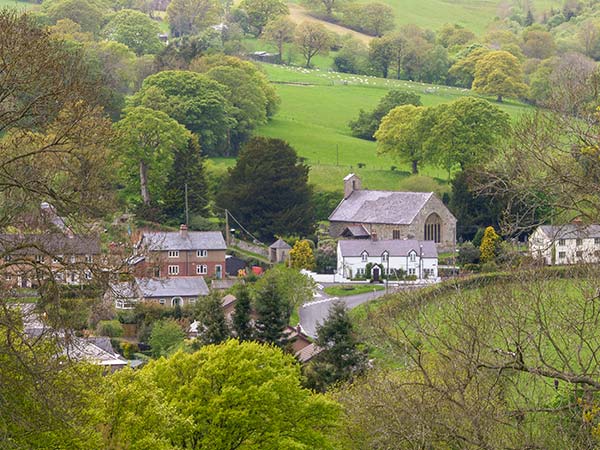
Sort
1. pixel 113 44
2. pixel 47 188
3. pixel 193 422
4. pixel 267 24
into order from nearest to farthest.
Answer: pixel 47 188 < pixel 193 422 < pixel 113 44 < pixel 267 24

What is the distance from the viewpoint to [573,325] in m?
15.2

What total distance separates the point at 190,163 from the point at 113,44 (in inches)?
1402

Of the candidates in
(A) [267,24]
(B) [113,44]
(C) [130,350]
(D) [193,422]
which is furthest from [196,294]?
(A) [267,24]

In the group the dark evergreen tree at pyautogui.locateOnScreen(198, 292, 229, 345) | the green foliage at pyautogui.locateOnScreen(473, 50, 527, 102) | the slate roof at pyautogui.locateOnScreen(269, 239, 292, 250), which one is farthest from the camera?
the green foliage at pyautogui.locateOnScreen(473, 50, 527, 102)

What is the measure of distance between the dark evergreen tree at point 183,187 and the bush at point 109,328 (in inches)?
669

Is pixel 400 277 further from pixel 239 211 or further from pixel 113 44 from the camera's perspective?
pixel 113 44

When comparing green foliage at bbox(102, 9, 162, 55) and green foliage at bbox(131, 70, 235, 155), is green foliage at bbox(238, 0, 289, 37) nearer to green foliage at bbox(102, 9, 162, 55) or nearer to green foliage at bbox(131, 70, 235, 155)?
green foliage at bbox(102, 9, 162, 55)

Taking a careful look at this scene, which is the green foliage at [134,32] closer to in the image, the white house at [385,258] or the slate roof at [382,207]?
the slate roof at [382,207]

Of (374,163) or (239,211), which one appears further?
(374,163)

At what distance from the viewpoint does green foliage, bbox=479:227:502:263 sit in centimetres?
6070

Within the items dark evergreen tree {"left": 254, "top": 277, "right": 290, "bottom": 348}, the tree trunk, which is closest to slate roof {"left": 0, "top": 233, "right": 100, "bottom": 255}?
dark evergreen tree {"left": 254, "top": 277, "right": 290, "bottom": 348}

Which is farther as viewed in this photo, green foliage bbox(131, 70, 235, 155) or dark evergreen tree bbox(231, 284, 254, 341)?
green foliage bbox(131, 70, 235, 155)

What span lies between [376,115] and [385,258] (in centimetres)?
3146

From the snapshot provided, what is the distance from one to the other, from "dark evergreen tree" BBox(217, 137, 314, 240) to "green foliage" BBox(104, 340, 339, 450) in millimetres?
35448
